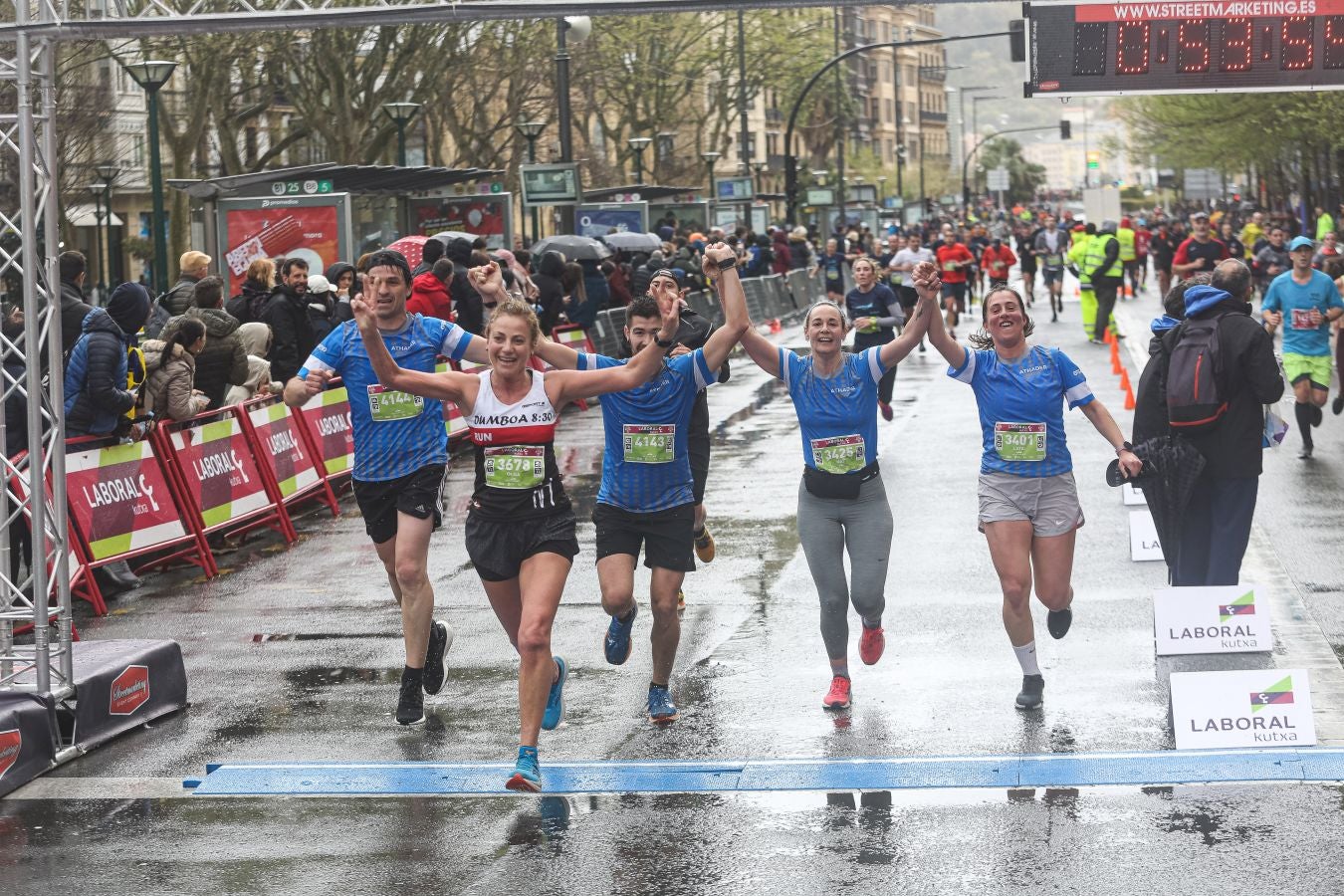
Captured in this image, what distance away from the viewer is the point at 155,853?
670 centimetres

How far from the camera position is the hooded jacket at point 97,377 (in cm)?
1134

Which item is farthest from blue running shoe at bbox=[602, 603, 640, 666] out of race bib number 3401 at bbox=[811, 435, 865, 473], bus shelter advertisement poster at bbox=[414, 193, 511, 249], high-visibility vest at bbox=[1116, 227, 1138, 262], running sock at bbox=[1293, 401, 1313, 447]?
high-visibility vest at bbox=[1116, 227, 1138, 262]

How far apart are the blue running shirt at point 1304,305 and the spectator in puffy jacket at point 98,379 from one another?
859 cm

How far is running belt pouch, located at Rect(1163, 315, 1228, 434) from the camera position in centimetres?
865

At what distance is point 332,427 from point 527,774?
884 cm

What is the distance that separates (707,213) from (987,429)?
35.8 meters

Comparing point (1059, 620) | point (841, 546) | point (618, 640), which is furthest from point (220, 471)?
point (1059, 620)

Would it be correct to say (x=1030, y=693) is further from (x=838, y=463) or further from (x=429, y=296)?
(x=429, y=296)

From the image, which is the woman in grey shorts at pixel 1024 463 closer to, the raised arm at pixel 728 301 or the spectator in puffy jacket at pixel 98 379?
the raised arm at pixel 728 301

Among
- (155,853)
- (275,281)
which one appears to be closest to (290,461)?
(275,281)

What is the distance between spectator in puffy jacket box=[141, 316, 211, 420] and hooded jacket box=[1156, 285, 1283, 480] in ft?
22.0

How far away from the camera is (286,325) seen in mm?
15656

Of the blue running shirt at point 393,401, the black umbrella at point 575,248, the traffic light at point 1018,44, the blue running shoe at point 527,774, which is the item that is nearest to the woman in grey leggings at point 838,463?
the blue running shirt at point 393,401

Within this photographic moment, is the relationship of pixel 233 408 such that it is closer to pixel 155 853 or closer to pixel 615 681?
pixel 615 681
